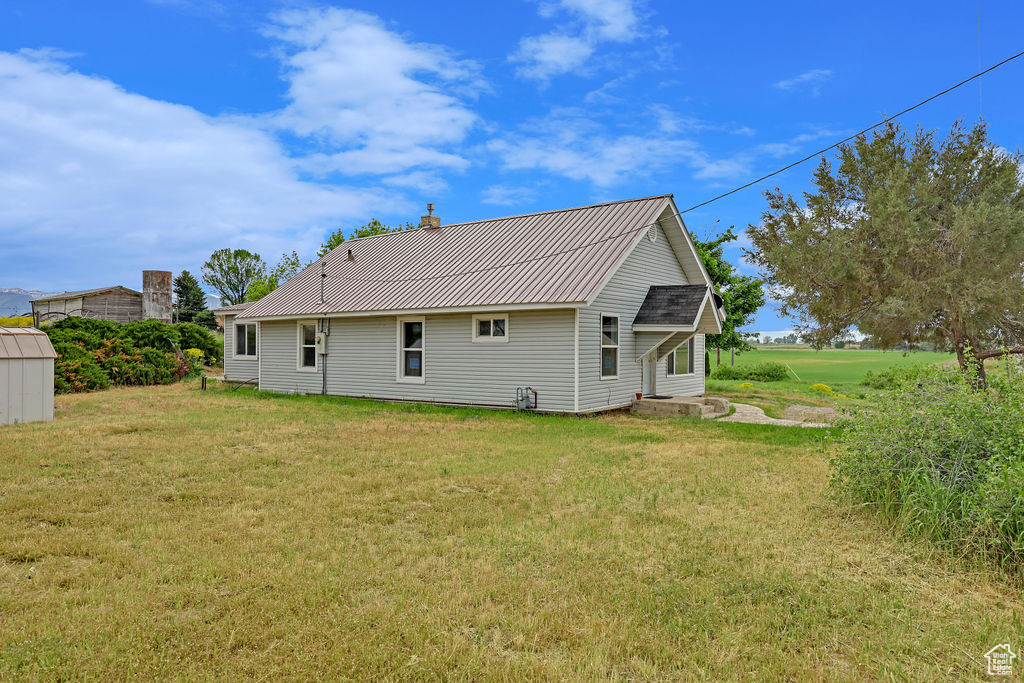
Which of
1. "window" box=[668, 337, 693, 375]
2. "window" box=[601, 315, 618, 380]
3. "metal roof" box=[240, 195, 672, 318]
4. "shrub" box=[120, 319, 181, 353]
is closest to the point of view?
"metal roof" box=[240, 195, 672, 318]

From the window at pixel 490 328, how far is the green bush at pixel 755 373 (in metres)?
21.6

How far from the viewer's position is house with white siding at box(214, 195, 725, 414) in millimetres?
14023

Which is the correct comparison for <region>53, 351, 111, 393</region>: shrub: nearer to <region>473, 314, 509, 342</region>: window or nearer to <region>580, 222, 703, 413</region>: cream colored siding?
<region>473, 314, 509, 342</region>: window

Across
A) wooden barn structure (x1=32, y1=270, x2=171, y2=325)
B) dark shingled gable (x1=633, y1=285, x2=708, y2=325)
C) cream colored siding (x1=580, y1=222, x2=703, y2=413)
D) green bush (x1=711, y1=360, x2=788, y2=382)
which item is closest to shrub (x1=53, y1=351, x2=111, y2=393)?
wooden barn structure (x1=32, y1=270, x2=171, y2=325)

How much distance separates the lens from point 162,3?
1250 cm

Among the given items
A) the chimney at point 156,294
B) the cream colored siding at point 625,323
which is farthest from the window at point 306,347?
the chimney at point 156,294

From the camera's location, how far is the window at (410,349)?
16.3 m

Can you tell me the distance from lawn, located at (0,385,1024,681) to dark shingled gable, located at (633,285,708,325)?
21.9 feet

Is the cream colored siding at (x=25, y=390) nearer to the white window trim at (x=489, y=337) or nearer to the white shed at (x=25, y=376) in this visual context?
the white shed at (x=25, y=376)

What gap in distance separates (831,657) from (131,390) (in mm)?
22154

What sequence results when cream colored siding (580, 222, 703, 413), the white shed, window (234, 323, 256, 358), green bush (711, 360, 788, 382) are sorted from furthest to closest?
green bush (711, 360, 788, 382) < window (234, 323, 256, 358) < cream colored siding (580, 222, 703, 413) < the white shed

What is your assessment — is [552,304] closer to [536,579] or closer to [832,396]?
[536,579]
